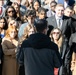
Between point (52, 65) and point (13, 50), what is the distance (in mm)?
2222

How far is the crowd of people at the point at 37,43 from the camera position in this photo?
221 inches

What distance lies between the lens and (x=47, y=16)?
386 inches

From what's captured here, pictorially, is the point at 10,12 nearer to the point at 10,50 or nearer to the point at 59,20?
the point at 59,20

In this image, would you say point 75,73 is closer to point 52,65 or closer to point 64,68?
point 64,68

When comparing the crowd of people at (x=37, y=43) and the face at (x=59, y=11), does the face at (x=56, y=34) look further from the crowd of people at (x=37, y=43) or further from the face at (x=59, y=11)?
the face at (x=59, y=11)

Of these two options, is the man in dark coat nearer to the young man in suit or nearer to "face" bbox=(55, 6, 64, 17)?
the young man in suit

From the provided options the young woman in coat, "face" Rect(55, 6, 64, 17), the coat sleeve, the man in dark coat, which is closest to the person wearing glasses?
"face" Rect(55, 6, 64, 17)

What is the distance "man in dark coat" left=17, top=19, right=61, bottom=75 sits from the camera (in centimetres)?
555

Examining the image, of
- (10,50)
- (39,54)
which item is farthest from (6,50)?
(39,54)

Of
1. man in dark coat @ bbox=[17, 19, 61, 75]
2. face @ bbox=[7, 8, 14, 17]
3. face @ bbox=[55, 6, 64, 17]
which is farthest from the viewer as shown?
face @ bbox=[7, 8, 14, 17]

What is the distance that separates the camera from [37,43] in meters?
5.58

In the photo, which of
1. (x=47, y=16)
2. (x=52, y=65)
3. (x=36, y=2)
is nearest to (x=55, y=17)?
(x=47, y=16)

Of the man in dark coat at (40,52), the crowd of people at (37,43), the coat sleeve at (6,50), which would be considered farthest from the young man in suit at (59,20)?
the man in dark coat at (40,52)

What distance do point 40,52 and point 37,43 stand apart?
0.53ft
